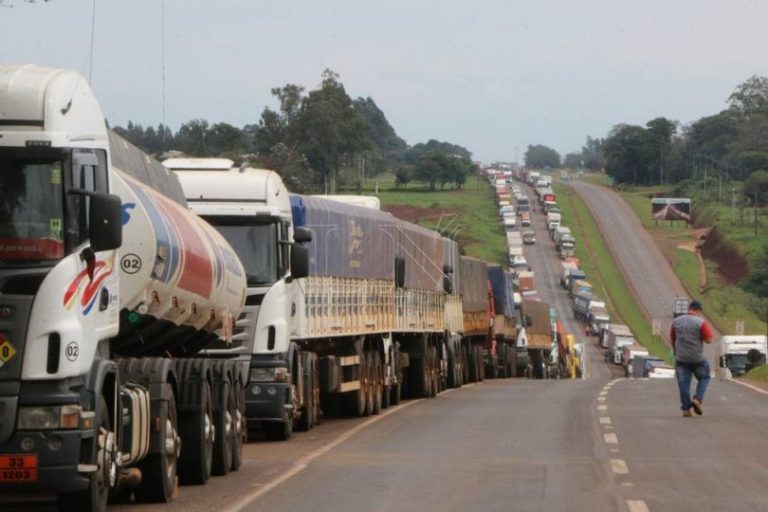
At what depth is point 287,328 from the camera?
20453mm

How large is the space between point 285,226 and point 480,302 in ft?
87.5

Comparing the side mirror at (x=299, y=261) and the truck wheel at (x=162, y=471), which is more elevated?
the side mirror at (x=299, y=261)

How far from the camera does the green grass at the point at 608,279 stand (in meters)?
112

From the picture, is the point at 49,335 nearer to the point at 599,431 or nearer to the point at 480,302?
the point at 599,431

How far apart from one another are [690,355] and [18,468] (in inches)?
621

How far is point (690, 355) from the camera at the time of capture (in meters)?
24.6

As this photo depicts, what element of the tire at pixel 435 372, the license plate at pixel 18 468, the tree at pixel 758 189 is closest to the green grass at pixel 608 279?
the tree at pixel 758 189

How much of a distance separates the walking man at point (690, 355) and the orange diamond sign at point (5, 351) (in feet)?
51.5

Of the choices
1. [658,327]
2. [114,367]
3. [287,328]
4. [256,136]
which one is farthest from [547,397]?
[658,327]

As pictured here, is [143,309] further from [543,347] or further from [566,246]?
[566,246]

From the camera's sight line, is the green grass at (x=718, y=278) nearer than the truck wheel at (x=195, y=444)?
No

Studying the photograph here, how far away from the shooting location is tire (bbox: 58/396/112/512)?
10930mm

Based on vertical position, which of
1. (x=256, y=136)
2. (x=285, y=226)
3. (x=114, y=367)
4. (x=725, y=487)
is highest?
(x=256, y=136)

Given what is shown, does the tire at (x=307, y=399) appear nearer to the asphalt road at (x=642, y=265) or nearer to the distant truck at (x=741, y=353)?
the distant truck at (x=741, y=353)
